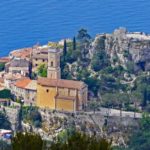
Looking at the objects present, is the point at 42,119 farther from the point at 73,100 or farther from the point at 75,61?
the point at 75,61

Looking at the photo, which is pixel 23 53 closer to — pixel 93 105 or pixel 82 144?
pixel 93 105

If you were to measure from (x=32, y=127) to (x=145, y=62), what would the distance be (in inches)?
200

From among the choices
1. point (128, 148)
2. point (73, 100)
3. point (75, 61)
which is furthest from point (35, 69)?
point (128, 148)

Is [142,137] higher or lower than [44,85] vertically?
lower

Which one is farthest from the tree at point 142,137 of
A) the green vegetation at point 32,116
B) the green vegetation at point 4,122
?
the green vegetation at point 4,122

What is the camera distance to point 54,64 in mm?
30719

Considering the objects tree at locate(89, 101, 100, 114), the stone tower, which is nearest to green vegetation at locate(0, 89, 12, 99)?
the stone tower

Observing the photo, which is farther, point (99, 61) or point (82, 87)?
point (99, 61)

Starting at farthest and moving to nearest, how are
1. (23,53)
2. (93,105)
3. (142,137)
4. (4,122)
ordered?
1. (23,53)
2. (4,122)
3. (93,105)
4. (142,137)

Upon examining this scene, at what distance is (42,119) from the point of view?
3002 cm

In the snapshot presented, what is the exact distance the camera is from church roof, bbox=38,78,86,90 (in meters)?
29.6

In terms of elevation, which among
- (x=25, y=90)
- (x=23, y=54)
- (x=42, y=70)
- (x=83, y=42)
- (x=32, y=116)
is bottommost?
(x=32, y=116)

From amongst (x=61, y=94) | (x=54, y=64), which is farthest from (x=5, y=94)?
(x=61, y=94)

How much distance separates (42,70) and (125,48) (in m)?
3.01
